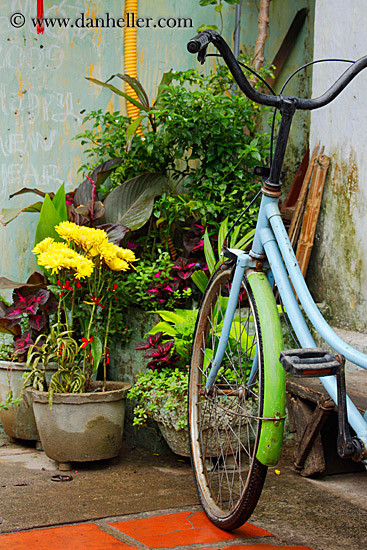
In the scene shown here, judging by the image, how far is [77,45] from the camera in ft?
Result: 13.3

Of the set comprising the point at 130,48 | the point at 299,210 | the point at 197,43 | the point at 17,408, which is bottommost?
the point at 17,408

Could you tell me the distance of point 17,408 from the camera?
3.45 metres

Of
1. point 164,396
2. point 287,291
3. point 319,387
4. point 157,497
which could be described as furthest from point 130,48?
point 157,497

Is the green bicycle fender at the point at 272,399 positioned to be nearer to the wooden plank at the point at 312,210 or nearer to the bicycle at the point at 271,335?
the bicycle at the point at 271,335

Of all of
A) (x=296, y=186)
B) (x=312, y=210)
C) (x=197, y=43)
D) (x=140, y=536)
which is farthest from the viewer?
(x=296, y=186)

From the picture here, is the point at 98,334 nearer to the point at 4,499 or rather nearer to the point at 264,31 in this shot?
the point at 4,499

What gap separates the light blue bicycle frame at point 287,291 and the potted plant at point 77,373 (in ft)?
2.83

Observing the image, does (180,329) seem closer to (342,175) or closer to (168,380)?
(168,380)

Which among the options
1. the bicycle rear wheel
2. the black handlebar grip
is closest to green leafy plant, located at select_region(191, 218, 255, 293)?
the bicycle rear wheel

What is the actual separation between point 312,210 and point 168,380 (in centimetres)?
128

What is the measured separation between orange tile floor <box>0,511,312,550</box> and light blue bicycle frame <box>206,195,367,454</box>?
548 millimetres

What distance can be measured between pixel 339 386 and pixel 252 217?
2.10m

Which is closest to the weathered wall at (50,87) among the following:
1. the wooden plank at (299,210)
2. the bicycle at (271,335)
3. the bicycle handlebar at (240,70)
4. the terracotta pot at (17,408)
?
the terracotta pot at (17,408)

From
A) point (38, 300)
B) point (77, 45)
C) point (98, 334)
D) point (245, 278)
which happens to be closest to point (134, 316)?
point (98, 334)
